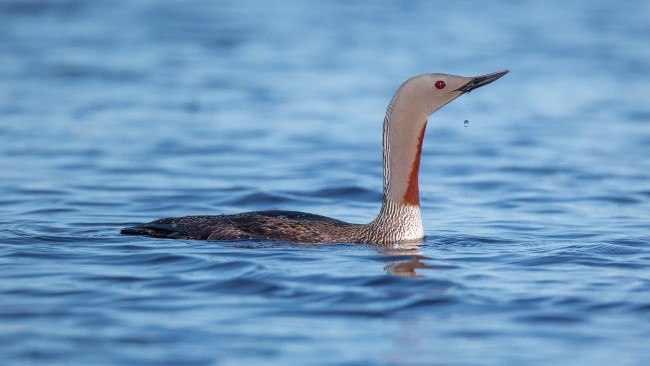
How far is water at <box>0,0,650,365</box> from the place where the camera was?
530 cm

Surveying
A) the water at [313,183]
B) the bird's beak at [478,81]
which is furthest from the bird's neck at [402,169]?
the bird's beak at [478,81]

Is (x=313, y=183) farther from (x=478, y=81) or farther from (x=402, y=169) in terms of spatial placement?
(x=478, y=81)

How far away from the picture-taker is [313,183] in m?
11.1

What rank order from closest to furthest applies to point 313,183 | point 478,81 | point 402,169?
point 478,81
point 402,169
point 313,183

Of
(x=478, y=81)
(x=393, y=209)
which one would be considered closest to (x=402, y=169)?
(x=393, y=209)

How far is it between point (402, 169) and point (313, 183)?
3736 mm

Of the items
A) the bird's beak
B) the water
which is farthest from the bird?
the water

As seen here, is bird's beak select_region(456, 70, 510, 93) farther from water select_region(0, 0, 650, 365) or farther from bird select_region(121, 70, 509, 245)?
water select_region(0, 0, 650, 365)

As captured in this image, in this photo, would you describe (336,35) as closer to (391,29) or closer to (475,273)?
(391,29)

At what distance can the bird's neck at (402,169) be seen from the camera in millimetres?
7348

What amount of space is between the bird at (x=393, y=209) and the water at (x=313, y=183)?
160 mm

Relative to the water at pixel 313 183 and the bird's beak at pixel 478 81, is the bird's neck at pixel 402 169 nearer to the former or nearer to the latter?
the water at pixel 313 183

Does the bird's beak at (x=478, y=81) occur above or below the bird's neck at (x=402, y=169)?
above

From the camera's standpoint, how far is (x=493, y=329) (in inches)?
210
